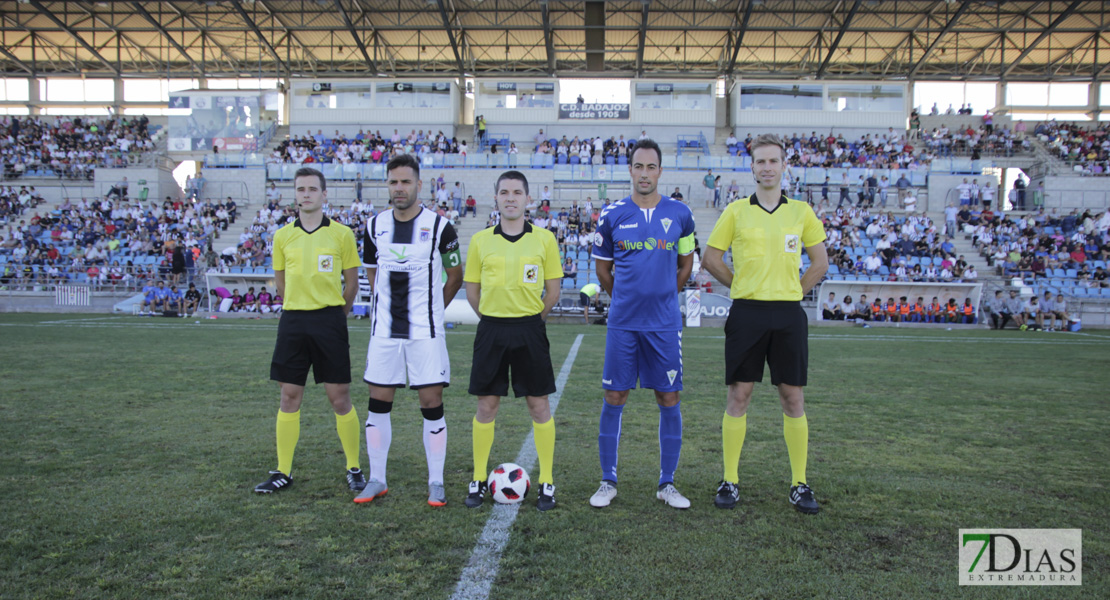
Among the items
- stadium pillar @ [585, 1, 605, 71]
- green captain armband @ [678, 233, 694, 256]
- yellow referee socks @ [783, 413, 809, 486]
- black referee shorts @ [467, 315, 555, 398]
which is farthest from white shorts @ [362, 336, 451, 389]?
stadium pillar @ [585, 1, 605, 71]

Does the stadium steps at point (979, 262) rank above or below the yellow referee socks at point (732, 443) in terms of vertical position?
above

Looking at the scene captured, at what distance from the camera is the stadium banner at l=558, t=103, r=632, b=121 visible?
Result: 37.3 metres

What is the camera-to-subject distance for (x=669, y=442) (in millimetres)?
4344

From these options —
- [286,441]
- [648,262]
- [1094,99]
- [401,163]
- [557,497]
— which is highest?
[1094,99]

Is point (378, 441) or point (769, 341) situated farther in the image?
point (378, 441)

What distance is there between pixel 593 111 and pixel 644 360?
34859 mm

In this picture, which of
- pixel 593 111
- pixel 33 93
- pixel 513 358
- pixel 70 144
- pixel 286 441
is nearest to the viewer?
pixel 513 358

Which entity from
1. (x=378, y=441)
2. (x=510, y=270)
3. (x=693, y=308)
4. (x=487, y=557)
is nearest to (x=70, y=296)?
(x=693, y=308)

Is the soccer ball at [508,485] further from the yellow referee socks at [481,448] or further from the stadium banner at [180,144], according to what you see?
the stadium banner at [180,144]

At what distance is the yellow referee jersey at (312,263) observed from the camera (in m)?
4.57

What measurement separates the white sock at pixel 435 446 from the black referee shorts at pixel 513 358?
358mm

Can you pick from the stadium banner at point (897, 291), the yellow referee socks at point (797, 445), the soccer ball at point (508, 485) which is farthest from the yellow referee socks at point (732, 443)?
the stadium banner at point (897, 291)

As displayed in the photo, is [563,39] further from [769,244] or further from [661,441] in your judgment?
[661,441]

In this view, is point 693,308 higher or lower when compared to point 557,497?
higher
